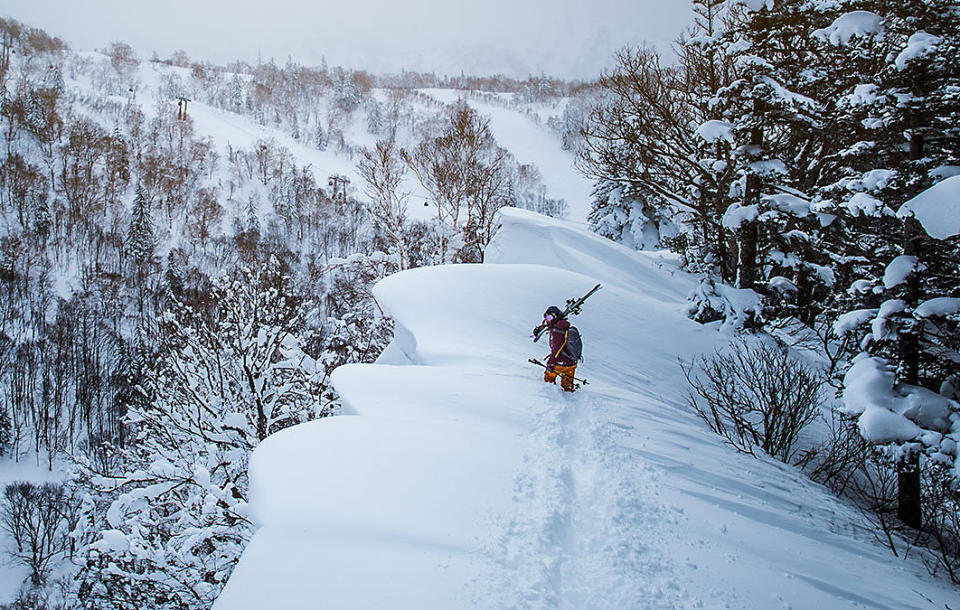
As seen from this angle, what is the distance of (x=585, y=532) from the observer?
12.9ft

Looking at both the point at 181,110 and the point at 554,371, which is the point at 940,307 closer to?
the point at 554,371

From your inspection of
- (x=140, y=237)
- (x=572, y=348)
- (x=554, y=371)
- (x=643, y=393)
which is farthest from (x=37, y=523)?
(x=643, y=393)

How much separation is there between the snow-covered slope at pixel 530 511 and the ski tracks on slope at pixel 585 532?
2 cm

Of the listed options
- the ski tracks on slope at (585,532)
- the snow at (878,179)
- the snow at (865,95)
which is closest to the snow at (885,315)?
the snow at (878,179)

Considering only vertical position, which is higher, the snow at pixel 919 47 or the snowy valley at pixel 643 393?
the snow at pixel 919 47

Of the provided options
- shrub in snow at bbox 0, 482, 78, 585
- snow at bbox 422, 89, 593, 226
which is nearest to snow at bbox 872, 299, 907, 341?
shrub in snow at bbox 0, 482, 78, 585

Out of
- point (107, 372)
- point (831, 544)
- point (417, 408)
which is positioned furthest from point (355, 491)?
point (107, 372)

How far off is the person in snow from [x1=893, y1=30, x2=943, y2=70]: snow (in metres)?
4.83

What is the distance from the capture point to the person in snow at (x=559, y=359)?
678cm

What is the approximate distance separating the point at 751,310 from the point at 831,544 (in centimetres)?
439

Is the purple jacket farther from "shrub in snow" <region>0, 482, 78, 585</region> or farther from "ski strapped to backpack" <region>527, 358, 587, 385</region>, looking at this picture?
"shrub in snow" <region>0, 482, 78, 585</region>

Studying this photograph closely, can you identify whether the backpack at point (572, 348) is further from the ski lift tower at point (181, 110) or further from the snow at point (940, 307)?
the ski lift tower at point (181, 110)

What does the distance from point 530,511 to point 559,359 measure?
123 inches

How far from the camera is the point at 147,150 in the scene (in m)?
70.4
